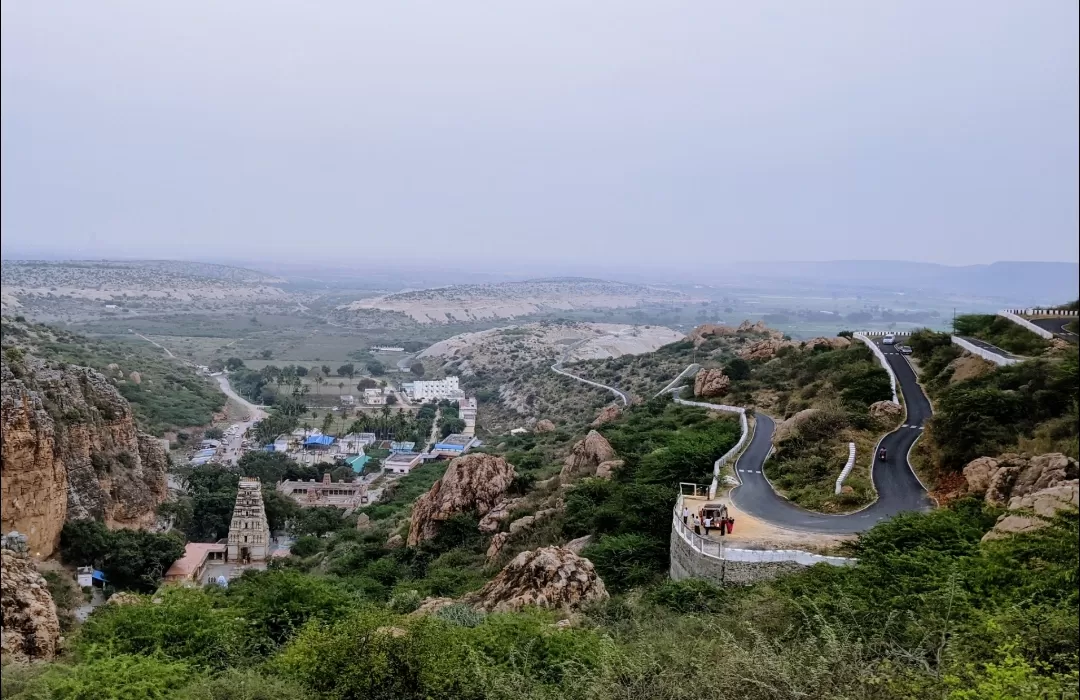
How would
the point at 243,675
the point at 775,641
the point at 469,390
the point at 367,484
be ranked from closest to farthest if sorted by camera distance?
the point at 775,641
the point at 243,675
the point at 367,484
the point at 469,390

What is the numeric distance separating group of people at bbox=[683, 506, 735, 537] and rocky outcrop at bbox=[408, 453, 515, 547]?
8.52 m

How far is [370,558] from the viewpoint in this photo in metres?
22.1

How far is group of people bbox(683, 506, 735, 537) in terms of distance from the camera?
14.7m

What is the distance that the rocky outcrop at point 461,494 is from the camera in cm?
2205

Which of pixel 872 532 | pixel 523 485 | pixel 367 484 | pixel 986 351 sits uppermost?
pixel 986 351

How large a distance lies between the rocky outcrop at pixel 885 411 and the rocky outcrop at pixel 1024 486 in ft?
18.3

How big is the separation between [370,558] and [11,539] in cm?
1157

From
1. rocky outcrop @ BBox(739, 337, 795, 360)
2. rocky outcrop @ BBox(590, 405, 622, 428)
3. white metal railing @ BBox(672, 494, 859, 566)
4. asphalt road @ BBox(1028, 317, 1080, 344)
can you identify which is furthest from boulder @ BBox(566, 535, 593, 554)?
rocky outcrop @ BBox(739, 337, 795, 360)

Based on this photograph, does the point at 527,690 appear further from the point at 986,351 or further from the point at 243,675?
the point at 986,351

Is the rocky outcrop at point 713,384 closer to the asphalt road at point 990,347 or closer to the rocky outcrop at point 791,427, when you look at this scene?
the asphalt road at point 990,347

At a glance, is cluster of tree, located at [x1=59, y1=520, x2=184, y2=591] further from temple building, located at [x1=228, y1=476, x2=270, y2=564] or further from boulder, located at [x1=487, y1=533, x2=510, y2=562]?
boulder, located at [x1=487, y1=533, x2=510, y2=562]

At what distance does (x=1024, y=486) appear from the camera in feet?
41.5

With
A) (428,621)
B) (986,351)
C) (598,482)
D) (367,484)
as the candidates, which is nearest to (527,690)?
(428,621)

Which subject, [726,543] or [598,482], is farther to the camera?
[598,482]
